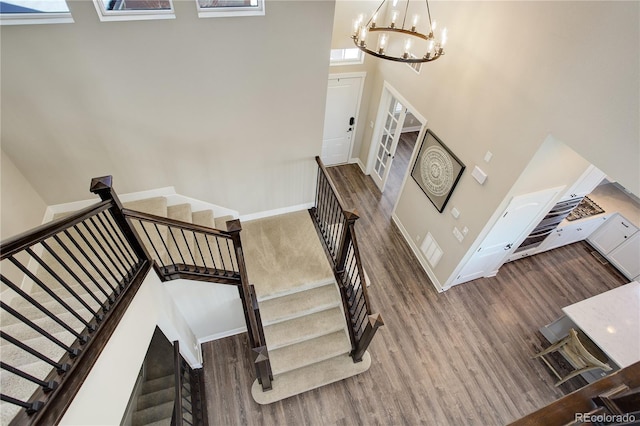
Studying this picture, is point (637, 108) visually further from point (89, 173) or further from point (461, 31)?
point (89, 173)

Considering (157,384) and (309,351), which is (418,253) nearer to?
(309,351)

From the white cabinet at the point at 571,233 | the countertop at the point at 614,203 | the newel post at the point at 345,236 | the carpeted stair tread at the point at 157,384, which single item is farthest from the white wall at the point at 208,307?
the countertop at the point at 614,203

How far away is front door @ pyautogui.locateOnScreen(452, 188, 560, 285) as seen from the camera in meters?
3.62

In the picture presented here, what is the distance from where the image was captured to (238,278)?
10.7 ft

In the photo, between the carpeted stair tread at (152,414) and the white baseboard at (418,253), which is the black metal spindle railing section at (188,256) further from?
the white baseboard at (418,253)

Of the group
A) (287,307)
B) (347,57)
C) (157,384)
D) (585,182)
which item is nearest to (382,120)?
(347,57)

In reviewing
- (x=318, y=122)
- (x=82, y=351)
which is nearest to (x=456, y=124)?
(x=318, y=122)

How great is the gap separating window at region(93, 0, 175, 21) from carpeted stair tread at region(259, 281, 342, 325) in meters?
2.93

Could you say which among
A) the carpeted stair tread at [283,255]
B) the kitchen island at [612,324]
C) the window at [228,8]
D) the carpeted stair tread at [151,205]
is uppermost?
the window at [228,8]

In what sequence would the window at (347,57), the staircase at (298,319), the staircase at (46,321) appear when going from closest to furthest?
the staircase at (46,321)
the staircase at (298,319)
the window at (347,57)

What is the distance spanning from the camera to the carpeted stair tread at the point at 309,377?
353 centimetres

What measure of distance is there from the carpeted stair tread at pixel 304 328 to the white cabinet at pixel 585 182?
10.7 ft

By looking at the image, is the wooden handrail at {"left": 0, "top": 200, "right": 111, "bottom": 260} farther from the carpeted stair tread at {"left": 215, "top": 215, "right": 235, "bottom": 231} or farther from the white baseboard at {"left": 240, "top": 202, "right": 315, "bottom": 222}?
the white baseboard at {"left": 240, "top": 202, "right": 315, "bottom": 222}

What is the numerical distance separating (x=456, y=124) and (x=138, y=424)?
5.33 meters
